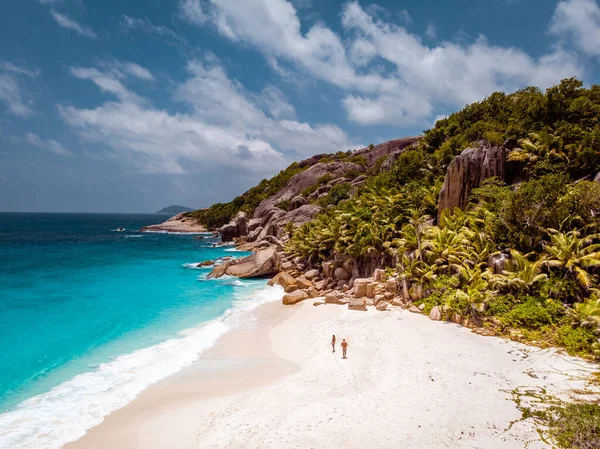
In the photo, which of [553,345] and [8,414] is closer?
[8,414]

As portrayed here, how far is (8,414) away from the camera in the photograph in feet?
39.6

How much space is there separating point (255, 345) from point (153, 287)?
66.6 ft

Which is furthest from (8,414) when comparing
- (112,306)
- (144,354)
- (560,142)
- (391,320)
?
(560,142)

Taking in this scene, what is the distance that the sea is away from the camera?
12248 mm

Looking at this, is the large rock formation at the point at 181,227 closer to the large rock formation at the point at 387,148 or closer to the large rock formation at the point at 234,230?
the large rock formation at the point at 234,230

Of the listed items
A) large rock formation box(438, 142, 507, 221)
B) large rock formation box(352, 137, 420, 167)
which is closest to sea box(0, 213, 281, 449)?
large rock formation box(438, 142, 507, 221)

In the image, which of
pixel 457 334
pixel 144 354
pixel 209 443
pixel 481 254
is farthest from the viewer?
pixel 481 254

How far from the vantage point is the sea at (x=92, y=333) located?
482 inches

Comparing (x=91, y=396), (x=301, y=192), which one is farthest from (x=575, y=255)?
(x=301, y=192)

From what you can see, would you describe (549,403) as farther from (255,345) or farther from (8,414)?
(8,414)

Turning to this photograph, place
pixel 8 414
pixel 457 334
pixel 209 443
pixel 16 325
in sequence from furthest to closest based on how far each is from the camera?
pixel 16 325, pixel 457 334, pixel 8 414, pixel 209 443

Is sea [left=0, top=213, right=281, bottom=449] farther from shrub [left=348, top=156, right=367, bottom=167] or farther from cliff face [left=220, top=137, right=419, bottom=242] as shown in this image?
shrub [left=348, top=156, right=367, bottom=167]

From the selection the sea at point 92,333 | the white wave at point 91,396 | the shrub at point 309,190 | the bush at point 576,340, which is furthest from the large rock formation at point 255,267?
the shrub at point 309,190

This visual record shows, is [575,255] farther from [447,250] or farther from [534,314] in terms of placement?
[447,250]
